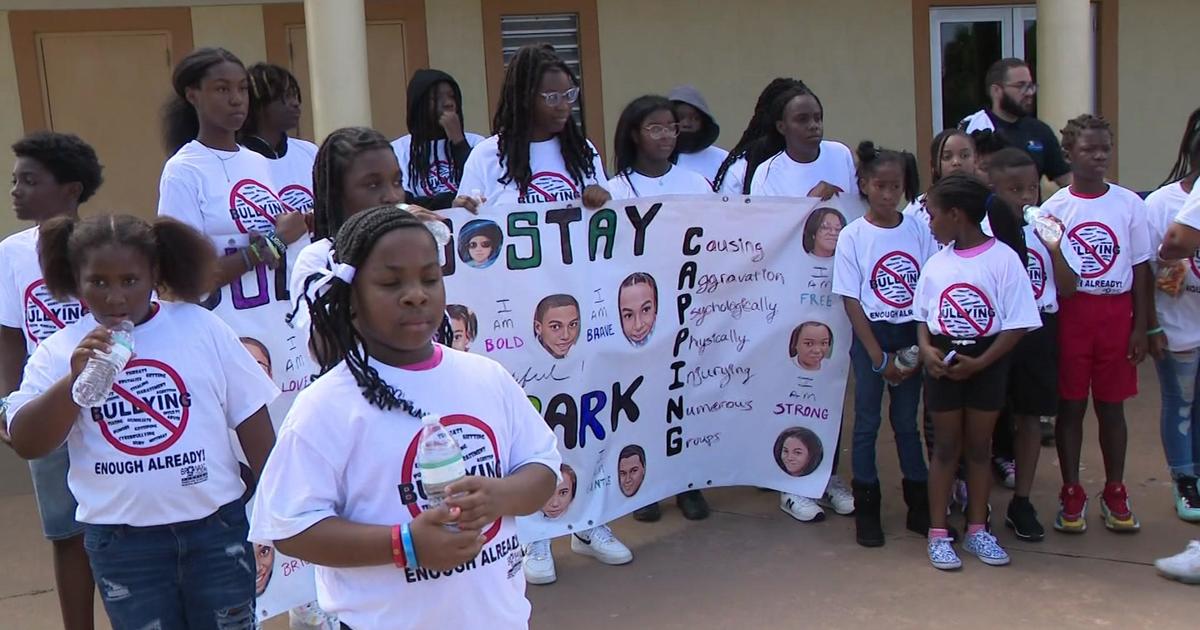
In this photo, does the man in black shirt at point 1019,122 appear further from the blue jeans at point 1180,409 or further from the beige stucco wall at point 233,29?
the beige stucco wall at point 233,29

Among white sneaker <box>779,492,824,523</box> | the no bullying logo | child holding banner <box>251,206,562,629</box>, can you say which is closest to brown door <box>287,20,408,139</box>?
the no bullying logo

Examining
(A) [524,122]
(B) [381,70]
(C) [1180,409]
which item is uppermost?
(B) [381,70]

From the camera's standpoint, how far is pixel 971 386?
3.94 metres

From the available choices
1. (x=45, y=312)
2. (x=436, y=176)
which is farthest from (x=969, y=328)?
(x=45, y=312)

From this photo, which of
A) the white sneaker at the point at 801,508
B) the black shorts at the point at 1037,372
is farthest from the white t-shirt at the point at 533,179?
the black shorts at the point at 1037,372

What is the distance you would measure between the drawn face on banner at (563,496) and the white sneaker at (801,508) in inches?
43.0

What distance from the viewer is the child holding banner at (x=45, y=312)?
307cm

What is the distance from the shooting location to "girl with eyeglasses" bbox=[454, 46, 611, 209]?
4.07 meters

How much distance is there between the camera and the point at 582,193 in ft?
13.6

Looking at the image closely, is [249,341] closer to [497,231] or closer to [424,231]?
[497,231]

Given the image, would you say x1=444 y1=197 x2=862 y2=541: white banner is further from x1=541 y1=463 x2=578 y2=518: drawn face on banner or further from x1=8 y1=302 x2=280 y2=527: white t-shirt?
x1=8 y1=302 x2=280 y2=527: white t-shirt

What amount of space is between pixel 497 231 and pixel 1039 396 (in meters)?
2.32

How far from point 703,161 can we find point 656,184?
1.09m

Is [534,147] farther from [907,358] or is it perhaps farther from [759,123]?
[907,358]
